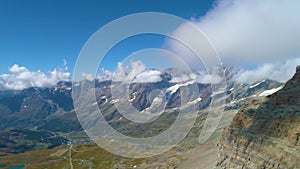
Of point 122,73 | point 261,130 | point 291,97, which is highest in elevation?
point 122,73

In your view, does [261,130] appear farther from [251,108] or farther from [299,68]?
[299,68]

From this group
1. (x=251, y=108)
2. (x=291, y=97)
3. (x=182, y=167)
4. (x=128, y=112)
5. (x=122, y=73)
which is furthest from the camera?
(x=182, y=167)

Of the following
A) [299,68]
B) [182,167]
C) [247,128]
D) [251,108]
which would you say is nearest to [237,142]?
[247,128]

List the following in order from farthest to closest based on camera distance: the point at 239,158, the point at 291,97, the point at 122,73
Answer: the point at 239,158, the point at 291,97, the point at 122,73

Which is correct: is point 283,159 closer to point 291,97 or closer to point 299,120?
point 299,120

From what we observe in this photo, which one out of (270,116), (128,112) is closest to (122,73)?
(128,112)

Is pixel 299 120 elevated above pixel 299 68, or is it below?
below

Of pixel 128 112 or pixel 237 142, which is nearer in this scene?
pixel 128 112
